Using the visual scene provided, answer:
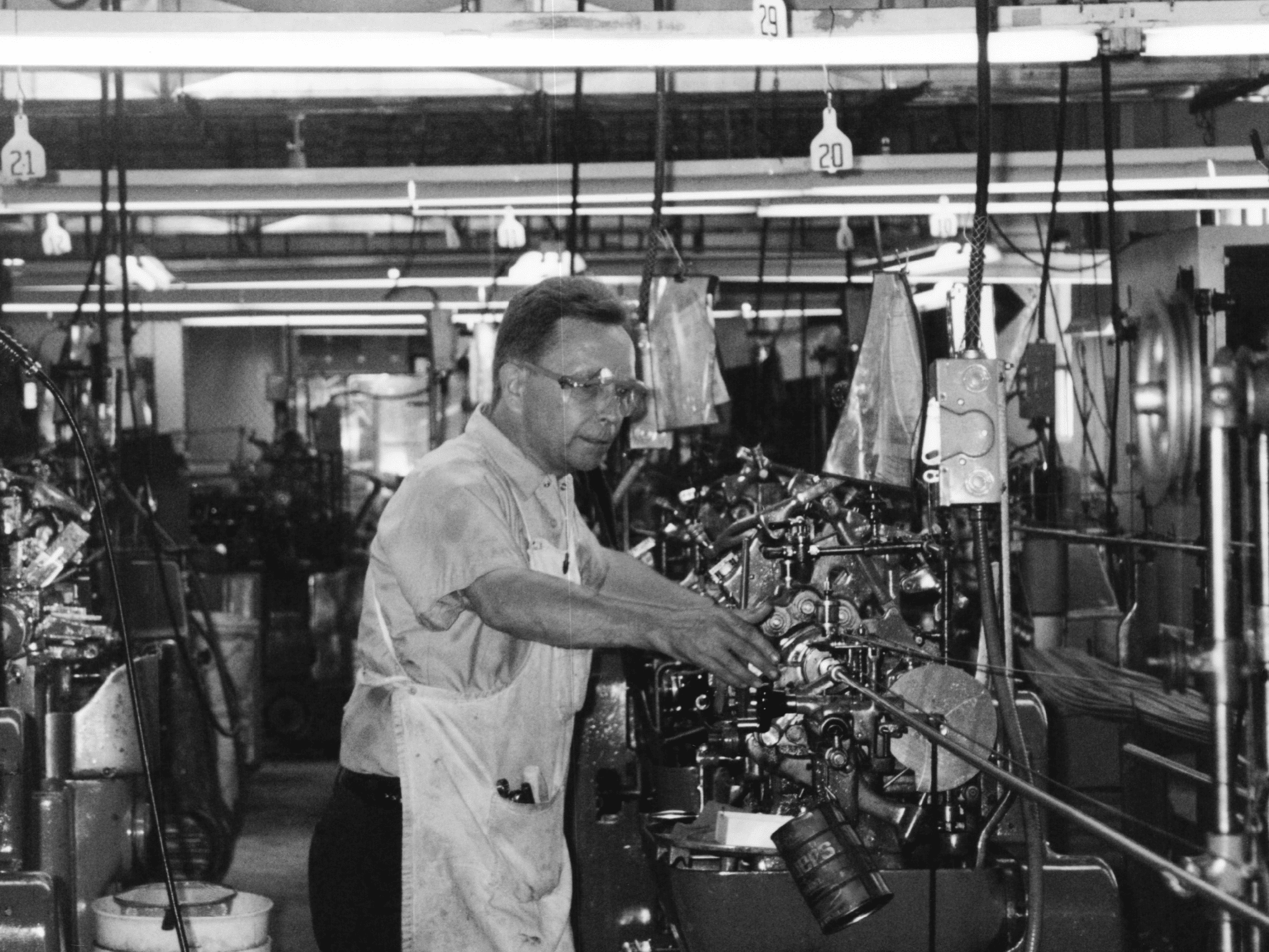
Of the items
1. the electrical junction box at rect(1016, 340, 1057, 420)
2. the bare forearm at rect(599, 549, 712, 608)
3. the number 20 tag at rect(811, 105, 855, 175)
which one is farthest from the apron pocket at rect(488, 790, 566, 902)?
the electrical junction box at rect(1016, 340, 1057, 420)

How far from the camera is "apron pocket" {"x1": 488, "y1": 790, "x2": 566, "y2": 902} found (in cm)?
235

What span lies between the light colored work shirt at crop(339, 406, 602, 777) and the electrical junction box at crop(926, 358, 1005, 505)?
644 millimetres

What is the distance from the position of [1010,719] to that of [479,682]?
2.58 ft

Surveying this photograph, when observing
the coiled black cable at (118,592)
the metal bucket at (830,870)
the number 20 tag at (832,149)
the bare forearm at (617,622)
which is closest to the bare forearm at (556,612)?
the bare forearm at (617,622)

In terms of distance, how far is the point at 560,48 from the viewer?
9.35ft

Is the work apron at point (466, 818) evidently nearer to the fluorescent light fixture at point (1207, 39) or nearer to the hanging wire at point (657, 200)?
the hanging wire at point (657, 200)

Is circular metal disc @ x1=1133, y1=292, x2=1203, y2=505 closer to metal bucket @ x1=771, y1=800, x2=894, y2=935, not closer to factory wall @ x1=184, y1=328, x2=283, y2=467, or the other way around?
metal bucket @ x1=771, y1=800, x2=894, y2=935

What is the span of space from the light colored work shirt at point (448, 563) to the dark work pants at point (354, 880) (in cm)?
9

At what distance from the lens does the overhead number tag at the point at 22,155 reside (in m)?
3.70

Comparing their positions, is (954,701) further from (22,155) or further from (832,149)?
(22,155)

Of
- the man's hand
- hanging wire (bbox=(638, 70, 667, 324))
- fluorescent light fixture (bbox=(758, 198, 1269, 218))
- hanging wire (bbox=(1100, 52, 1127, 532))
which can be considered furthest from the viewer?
fluorescent light fixture (bbox=(758, 198, 1269, 218))

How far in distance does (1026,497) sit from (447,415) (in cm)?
346

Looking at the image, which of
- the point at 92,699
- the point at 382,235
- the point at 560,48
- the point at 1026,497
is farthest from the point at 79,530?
the point at 382,235

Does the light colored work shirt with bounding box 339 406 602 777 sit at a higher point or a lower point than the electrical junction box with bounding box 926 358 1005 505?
lower
